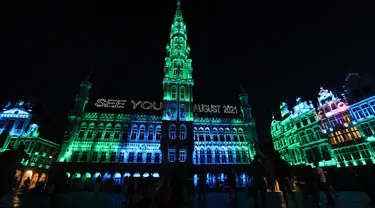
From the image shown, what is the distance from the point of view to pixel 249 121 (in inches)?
1478

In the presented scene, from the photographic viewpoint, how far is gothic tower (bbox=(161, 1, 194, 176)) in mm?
30000

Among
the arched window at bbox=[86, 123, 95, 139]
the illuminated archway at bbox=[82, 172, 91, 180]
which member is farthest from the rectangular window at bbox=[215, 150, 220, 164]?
the arched window at bbox=[86, 123, 95, 139]

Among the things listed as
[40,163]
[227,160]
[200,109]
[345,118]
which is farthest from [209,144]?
[40,163]

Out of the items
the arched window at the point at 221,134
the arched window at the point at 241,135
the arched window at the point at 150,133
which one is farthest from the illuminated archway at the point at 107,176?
the arched window at the point at 241,135

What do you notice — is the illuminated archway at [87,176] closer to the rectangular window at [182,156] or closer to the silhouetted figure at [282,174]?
the rectangular window at [182,156]

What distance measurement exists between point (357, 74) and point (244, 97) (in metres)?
20.8

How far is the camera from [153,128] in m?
33.7

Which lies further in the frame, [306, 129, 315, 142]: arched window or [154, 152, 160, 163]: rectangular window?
[306, 129, 315, 142]: arched window

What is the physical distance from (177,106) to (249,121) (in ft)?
56.3

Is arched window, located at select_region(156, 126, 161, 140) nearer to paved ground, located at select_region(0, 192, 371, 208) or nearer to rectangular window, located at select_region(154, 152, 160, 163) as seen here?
rectangular window, located at select_region(154, 152, 160, 163)

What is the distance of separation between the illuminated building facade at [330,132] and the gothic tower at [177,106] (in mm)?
24738

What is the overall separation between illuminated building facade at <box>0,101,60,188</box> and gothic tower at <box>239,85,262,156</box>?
1789 inches

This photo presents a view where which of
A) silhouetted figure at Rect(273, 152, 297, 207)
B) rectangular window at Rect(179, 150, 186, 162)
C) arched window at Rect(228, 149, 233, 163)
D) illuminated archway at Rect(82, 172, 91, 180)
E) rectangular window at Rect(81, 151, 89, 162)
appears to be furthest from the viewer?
arched window at Rect(228, 149, 233, 163)

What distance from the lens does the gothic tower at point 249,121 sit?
34.5 meters
